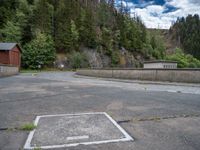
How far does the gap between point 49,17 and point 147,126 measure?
56255 millimetres

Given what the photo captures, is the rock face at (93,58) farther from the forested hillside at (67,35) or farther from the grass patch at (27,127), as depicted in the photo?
the grass patch at (27,127)

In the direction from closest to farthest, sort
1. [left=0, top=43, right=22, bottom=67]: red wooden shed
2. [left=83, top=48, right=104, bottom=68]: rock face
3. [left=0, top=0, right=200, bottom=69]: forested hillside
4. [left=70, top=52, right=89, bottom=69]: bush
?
[left=0, top=43, right=22, bottom=67]: red wooden shed → [left=0, top=0, right=200, bottom=69]: forested hillside → [left=70, top=52, right=89, bottom=69]: bush → [left=83, top=48, right=104, bottom=68]: rock face

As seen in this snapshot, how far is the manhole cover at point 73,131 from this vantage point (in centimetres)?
398

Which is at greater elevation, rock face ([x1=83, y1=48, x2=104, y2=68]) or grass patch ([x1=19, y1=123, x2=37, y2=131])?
rock face ([x1=83, y1=48, x2=104, y2=68])

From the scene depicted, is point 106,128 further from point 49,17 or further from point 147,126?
point 49,17

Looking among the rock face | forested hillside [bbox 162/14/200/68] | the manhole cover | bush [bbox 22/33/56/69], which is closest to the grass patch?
the manhole cover

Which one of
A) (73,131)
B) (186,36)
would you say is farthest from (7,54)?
(186,36)

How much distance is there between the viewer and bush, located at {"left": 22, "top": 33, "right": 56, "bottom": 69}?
47.8 metres

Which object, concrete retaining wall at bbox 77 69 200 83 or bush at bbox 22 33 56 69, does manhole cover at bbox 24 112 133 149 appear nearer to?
concrete retaining wall at bbox 77 69 200 83

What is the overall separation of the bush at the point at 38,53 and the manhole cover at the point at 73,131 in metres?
44.2

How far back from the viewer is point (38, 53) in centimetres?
4847

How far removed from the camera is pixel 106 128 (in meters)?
4.85

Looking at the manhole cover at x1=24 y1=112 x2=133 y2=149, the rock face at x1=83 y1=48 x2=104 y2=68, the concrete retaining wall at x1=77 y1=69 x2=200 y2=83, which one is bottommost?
the manhole cover at x1=24 y1=112 x2=133 y2=149

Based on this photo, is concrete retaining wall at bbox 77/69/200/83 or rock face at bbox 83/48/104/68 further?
rock face at bbox 83/48/104/68
